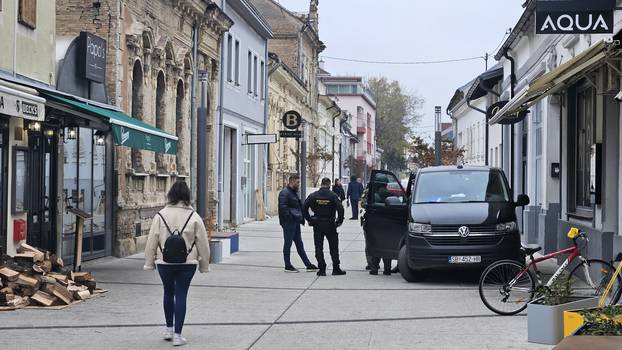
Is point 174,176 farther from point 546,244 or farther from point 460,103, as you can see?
point 460,103

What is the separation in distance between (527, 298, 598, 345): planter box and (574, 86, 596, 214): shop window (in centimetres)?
657

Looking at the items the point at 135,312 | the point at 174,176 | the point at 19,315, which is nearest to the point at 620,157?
the point at 135,312

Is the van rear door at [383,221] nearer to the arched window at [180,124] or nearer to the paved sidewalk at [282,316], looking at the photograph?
the paved sidewalk at [282,316]

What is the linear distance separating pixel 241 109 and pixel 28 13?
20872 mm

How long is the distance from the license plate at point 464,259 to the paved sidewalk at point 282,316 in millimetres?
407

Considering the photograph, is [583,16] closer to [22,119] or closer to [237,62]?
[22,119]

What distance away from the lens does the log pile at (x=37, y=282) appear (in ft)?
42.2

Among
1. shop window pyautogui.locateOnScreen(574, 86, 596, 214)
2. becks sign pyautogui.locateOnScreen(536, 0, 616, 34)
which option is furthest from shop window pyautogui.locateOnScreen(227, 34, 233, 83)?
becks sign pyautogui.locateOnScreen(536, 0, 616, 34)

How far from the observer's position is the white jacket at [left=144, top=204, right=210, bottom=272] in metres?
10.4

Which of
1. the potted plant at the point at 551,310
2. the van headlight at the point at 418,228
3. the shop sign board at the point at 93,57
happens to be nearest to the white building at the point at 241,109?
the shop sign board at the point at 93,57

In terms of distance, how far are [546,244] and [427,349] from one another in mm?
12333

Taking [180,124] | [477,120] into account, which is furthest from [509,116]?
[477,120]

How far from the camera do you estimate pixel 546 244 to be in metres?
21.7

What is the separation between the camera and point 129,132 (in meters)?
16.2
